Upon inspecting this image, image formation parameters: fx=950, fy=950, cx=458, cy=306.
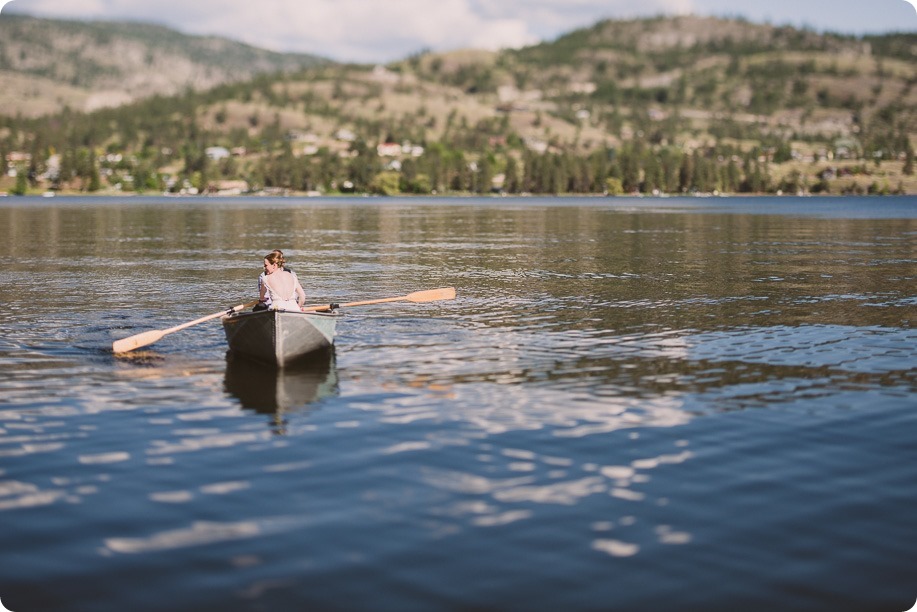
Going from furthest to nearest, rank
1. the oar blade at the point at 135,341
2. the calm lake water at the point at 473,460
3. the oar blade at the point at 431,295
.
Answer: the oar blade at the point at 431,295, the oar blade at the point at 135,341, the calm lake water at the point at 473,460

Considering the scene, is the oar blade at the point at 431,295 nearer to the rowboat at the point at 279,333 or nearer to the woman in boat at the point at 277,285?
the woman in boat at the point at 277,285

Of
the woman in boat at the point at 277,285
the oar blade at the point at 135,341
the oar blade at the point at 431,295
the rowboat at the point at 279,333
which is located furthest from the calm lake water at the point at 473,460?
the woman in boat at the point at 277,285

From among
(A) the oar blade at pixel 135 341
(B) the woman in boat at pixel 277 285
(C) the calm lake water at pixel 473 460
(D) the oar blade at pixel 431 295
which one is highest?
(B) the woman in boat at pixel 277 285

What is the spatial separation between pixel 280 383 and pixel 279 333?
62.2 inches

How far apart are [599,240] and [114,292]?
1670 inches

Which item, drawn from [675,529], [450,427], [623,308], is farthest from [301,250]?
[675,529]

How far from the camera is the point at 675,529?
12.3 metres

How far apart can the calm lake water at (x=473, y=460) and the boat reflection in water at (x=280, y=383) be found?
0.10m

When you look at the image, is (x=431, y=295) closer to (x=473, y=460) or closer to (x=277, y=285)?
(x=277, y=285)

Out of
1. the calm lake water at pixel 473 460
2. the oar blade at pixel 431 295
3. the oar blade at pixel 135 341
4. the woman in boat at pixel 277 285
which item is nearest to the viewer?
the calm lake water at pixel 473 460

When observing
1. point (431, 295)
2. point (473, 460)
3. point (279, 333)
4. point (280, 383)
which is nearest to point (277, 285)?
point (279, 333)

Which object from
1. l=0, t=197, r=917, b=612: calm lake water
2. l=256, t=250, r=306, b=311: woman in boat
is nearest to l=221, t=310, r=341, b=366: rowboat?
l=0, t=197, r=917, b=612: calm lake water

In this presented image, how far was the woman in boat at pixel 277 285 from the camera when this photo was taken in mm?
24031

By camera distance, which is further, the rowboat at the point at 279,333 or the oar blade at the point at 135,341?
the oar blade at the point at 135,341
